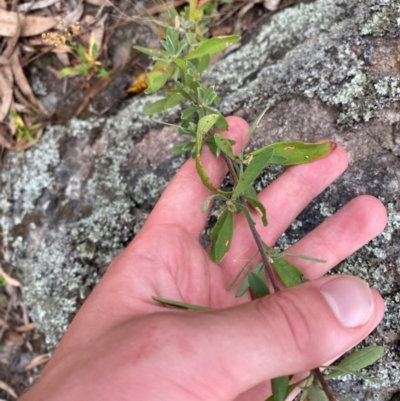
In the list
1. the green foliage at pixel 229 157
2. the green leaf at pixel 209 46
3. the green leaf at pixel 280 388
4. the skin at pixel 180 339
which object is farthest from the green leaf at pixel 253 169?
the green leaf at pixel 280 388

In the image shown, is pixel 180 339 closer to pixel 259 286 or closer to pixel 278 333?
pixel 278 333

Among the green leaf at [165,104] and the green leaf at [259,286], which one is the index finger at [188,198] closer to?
the green leaf at [165,104]

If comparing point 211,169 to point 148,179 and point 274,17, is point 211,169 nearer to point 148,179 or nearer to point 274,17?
point 148,179

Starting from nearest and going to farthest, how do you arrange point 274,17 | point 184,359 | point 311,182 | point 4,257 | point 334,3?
point 184,359 < point 311,182 < point 334,3 < point 274,17 < point 4,257

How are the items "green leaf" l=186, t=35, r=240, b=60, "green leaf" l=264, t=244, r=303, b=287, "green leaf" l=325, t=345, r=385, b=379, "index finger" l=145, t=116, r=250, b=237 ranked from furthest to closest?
"index finger" l=145, t=116, r=250, b=237, "green leaf" l=186, t=35, r=240, b=60, "green leaf" l=264, t=244, r=303, b=287, "green leaf" l=325, t=345, r=385, b=379

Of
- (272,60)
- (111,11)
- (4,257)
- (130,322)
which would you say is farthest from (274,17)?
(4,257)

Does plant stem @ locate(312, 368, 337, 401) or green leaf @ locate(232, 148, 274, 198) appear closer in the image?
plant stem @ locate(312, 368, 337, 401)

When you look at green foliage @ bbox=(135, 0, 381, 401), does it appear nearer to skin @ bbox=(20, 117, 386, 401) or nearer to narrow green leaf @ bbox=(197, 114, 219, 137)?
narrow green leaf @ bbox=(197, 114, 219, 137)

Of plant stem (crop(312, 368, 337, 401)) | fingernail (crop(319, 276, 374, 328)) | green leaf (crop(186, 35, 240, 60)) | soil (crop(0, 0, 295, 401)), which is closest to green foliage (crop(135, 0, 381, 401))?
green leaf (crop(186, 35, 240, 60))
